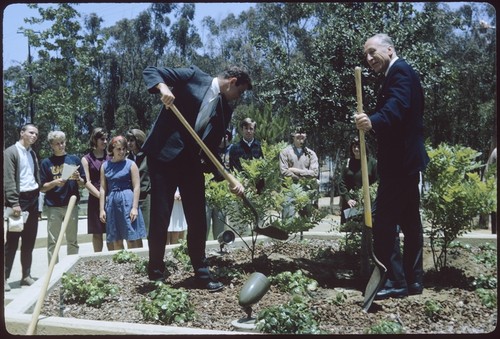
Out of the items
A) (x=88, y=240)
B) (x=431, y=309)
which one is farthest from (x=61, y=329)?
(x=88, y=240)

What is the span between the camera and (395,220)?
15.8ft

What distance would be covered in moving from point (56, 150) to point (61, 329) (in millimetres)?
4001

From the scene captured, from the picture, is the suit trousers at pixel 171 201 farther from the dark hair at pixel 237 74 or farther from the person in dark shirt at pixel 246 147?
the person in dark shirt at pixel 246 147

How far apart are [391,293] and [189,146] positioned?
1.95 m

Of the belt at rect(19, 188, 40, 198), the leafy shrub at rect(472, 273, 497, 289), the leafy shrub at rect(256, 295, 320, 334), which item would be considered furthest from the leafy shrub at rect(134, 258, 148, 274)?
the leafy shrub at rect(472, 273, 497, 289)

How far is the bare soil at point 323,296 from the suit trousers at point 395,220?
11.0 inches

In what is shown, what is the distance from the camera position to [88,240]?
1197 centimetres

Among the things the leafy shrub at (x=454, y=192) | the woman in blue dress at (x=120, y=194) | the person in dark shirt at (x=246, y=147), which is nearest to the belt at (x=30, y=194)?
the woman in blue dress at (x=120, y=194)

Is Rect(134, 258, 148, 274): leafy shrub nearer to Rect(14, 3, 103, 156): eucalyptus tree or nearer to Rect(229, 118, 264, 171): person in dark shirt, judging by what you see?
Rect(229, 118, 264, 171): person in dark shirt

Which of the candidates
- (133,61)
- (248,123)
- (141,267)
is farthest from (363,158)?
(133,61)

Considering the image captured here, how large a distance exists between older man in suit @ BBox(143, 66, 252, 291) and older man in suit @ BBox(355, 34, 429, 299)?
110cm

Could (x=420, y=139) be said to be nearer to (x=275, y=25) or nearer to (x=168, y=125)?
(x=168, y=125)

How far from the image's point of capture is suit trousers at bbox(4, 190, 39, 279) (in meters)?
7.06

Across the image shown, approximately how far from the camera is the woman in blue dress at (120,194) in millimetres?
7020
